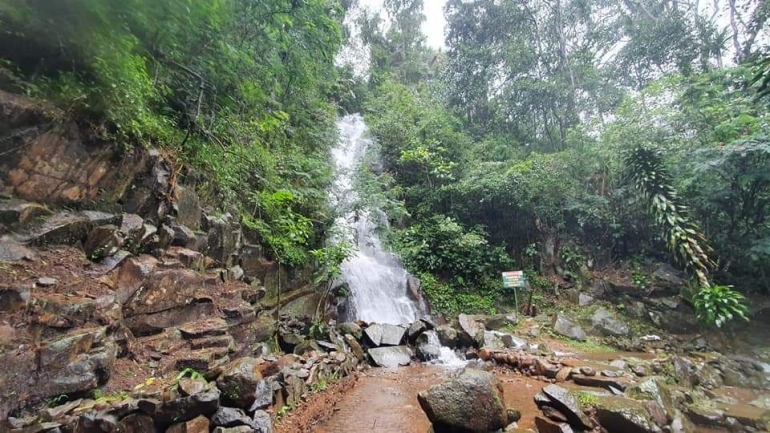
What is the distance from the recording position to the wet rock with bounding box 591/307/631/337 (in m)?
9.42

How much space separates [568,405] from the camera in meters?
4.51

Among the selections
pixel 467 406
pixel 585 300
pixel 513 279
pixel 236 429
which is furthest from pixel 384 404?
pixel 585 300

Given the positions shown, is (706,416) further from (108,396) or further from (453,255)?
(453,255)

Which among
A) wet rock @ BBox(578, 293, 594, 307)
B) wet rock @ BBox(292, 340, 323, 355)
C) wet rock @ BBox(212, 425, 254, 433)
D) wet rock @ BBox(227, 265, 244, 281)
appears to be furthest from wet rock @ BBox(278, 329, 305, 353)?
wet rock @ BBox(578, 293, 594, 307)

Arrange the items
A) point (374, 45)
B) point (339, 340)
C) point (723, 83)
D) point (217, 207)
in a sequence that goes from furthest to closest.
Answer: point (374, 45) < point (723, 83) < point (339, 340) < point (217, 207)

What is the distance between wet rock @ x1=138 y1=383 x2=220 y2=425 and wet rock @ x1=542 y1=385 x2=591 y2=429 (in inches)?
164

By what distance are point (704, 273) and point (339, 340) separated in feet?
31.0

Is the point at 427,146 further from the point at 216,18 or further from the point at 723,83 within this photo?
the point at 216,18

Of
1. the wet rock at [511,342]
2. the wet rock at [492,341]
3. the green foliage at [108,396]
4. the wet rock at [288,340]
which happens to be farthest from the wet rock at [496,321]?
the green foliage at [108,396]

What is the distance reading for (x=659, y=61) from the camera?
46.3 feet

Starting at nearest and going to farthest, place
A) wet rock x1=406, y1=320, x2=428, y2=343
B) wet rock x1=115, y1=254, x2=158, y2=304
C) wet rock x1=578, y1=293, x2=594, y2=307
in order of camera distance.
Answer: wet rock x1=115, y1=254, x2=158, y2=304 → wet rock x1=406, y1=320, x2=428, y2=343 → wet rock x1=578, y1=293, x2=594, y2=307

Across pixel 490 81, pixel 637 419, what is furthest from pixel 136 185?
pixel 490 81

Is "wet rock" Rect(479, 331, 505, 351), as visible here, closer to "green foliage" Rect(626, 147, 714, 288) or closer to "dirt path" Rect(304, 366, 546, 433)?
"dirt path" Rect(304, 366, 546, 433)

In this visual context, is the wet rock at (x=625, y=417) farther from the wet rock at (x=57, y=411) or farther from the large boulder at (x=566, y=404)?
the wet rock at (x=57, y=411)
